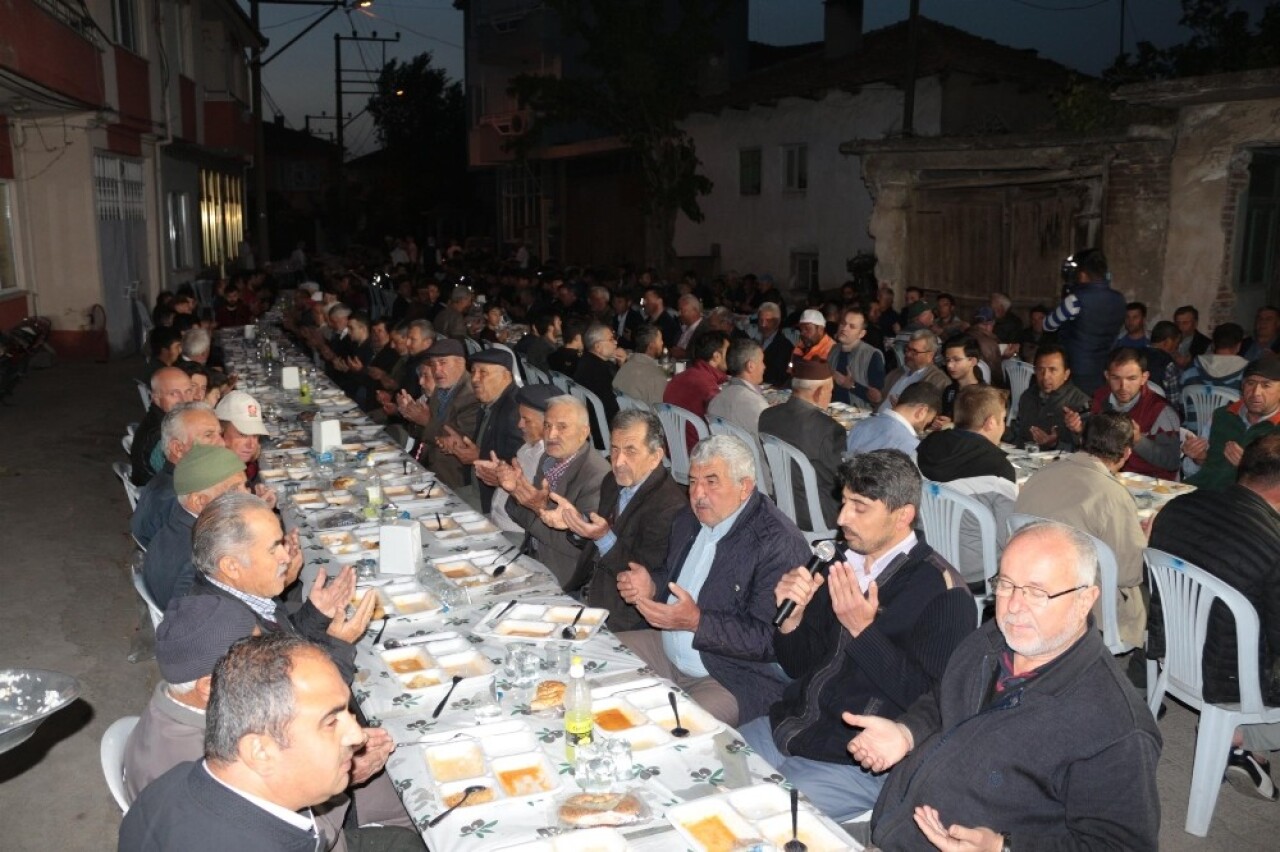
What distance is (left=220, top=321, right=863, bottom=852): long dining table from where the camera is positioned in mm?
2764

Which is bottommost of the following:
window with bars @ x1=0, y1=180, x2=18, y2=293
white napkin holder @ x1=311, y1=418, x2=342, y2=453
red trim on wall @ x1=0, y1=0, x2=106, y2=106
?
white napkin holder @ x1=311, y1=418, x2=342, y2=453

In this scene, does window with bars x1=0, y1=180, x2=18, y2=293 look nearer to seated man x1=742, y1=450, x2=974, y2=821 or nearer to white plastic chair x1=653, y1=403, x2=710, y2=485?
white plastic chair x1=653, y1=403, x2=710, y2=485

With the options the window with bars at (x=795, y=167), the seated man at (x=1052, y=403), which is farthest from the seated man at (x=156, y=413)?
the window with bars at (x=795, y=167)

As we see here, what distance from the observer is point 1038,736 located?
267cm

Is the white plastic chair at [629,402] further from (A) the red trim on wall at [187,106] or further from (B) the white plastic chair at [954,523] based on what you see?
(A) the red trim on wall at [187,106]

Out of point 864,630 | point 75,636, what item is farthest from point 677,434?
point 864,630

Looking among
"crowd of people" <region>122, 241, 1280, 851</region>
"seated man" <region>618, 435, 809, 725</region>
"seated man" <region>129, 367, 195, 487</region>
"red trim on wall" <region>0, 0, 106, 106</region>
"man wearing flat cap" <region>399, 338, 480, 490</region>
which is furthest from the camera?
"red trim on wall" <region>0, 0, 106, 106</region>

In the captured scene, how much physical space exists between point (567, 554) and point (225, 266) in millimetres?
25989

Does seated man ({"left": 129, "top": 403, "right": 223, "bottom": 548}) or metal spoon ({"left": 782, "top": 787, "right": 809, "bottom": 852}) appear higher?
seated man ({"left": 129, "top": 403, "right": 223, "bottom": 548})

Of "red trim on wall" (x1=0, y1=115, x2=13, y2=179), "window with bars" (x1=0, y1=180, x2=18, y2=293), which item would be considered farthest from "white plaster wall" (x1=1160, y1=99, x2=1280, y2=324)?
"window with bars" (x1=0, y1=180, x2=18, y2=293)

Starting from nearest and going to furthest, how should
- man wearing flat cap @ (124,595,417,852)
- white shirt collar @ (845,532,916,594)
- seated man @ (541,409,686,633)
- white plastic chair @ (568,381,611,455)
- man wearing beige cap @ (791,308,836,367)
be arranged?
man wearing flat cap @ (124,595,417,852) → white shirt collar @ (845,532,916,594) → seated man @ (541,409,686,633) → white plastic chair @ (568,381,611,455) → man wearing beige cap @ (791,308,836,367)

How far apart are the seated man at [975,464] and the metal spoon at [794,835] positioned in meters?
2.79

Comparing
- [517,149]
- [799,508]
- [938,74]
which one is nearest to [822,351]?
[799,508]

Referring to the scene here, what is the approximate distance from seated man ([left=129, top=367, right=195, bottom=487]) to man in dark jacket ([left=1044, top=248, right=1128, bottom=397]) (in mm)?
7024
